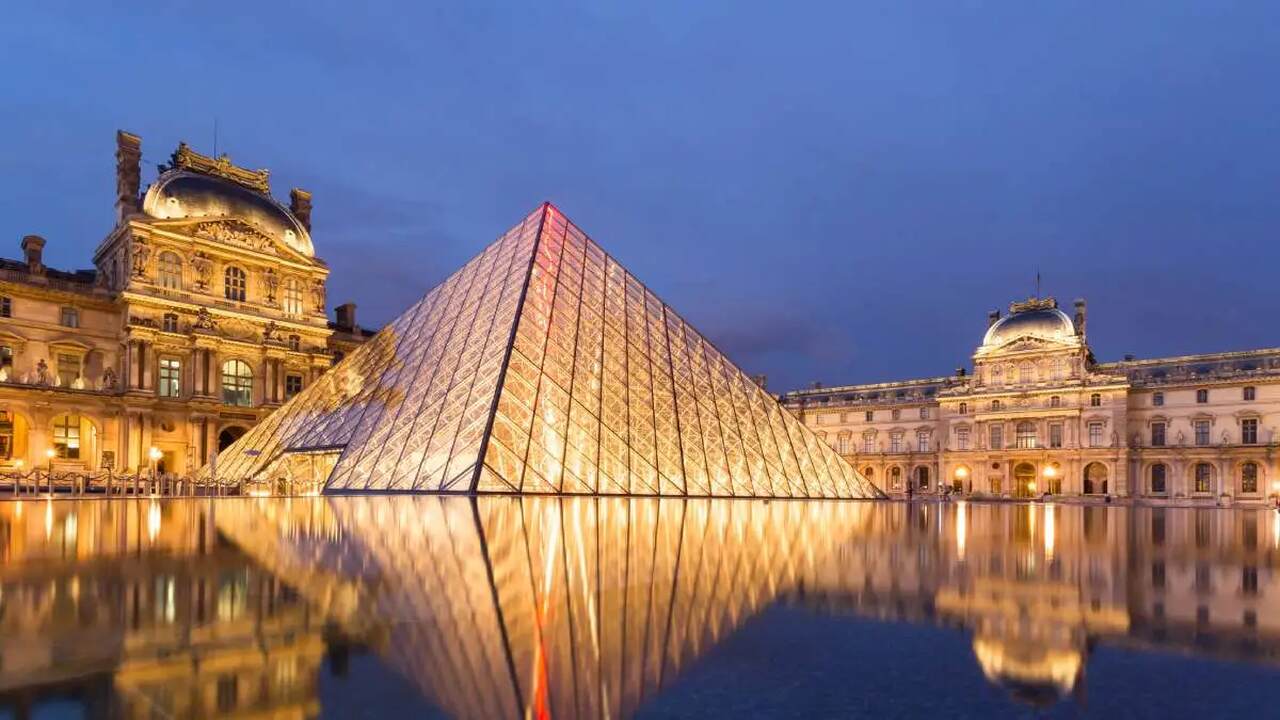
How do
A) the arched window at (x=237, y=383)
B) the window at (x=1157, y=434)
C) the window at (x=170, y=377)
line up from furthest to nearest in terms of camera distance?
1. the window at (x=1157, y=434)
2. the arched window at (x=237, y=383)
3. the window at (x=170, y=377)

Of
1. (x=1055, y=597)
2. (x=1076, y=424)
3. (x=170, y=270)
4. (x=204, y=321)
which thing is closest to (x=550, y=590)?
(x=1055, y=597)

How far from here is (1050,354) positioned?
178 ft

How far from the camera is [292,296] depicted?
41812 mm

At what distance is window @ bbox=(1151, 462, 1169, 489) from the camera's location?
50.8 metres

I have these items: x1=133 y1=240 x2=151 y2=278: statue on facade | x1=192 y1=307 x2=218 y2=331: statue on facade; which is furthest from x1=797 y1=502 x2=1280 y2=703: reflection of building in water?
x1=133 y1=240 x2=151 y2=278: statue on facade

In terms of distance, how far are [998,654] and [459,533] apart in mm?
6894

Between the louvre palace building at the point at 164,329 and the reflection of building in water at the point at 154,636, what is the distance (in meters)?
30.0

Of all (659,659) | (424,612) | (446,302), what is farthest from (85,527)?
(446,302)

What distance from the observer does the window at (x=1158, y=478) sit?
5075 cm

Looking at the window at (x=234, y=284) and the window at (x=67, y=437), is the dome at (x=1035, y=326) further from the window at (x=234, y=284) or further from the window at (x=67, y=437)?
the window at (x=67, y=437)

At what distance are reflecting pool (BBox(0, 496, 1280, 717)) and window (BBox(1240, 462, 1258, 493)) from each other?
49.1 m

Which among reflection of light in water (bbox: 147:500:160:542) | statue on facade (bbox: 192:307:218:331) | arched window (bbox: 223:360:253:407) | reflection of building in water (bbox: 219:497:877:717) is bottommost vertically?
reflection of light in water (bbox: 147:500:160:542)

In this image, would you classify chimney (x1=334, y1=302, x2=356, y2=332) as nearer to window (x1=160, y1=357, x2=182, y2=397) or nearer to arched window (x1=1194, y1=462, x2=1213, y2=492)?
window (x1=160, y1=357, x2=182, y2=397)

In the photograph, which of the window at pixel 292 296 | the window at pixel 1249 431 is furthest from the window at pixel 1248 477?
the window at pixel 292 296
